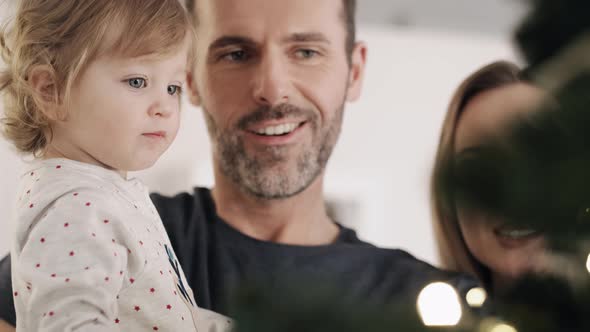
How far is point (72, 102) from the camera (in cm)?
68

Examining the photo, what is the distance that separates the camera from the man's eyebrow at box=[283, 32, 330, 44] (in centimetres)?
115

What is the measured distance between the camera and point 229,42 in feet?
3.79

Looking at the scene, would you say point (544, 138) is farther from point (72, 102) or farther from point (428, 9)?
point (428, 9)

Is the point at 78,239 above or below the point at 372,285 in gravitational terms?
above

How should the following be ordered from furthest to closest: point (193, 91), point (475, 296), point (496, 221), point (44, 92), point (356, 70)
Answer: point (356, 70), point (193, 91), point (475, 296), point (44, 92), point (496, 221)

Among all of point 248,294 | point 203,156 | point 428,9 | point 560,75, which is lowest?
point 203,156

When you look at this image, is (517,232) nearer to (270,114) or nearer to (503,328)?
(503,328)

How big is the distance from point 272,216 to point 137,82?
0.60 m

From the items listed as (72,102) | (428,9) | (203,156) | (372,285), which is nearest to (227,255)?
(372,285)

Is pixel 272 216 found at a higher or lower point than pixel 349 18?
lower

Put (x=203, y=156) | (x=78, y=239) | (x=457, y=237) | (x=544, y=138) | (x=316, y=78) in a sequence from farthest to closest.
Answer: (x=203, y=156), (x=316, y=78), (x=457, y=237), (x=78, y=239), (x=544, y=138)

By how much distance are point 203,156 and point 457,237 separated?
35.3 inches

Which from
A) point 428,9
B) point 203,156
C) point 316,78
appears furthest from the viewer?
point 428,9

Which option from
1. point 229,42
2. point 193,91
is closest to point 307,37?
point 229,42
